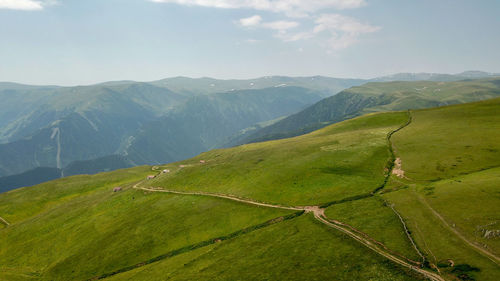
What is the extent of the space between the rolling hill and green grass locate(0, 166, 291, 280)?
1.35ft

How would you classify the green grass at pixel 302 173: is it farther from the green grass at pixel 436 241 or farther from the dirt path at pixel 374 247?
the green grass at pixel 436 241

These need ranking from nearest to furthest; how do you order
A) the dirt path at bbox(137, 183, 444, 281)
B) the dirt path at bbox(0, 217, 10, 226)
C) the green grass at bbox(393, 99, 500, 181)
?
1. the dirt path at bbox(137, 183, 444, 281)
2. the green grass at bbox(393, 99, 500, 181)
3. the dirt path at bbox(0, 217, 10, 226)

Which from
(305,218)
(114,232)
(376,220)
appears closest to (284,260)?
(305,218)

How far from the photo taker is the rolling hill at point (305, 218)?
42.2m

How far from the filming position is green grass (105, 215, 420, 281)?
39.6m

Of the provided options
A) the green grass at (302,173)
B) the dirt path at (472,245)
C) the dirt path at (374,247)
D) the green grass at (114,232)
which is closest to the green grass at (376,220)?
the dirt path at (374,247)

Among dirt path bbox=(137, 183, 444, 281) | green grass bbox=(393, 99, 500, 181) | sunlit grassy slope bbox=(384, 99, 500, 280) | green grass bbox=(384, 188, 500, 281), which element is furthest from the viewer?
green grass bbox=(393, 99, 500, 181)

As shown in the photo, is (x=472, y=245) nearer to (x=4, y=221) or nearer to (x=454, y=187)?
(x=454, y=187)

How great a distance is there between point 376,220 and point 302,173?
36.9 m

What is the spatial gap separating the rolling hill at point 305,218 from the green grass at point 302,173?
533mm

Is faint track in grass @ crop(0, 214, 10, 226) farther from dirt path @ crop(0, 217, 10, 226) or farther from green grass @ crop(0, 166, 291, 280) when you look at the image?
green grass @ crop(0, 166, 291, 280)

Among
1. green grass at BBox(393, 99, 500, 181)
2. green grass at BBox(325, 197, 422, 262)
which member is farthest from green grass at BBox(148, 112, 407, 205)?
green grass at BBox(393, 99, 500, 181)

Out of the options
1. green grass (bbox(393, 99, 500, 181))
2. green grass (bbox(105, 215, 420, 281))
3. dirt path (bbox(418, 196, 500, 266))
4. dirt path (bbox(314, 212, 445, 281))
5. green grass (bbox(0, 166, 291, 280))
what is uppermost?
green grass (bbox(393, 99, 500, 181))

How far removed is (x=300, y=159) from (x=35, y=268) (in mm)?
86082
